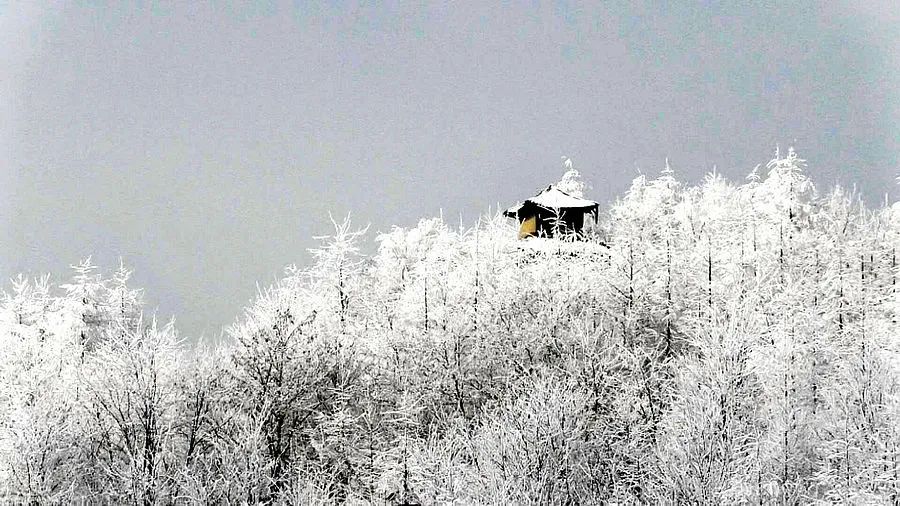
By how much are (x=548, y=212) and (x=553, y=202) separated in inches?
25.5

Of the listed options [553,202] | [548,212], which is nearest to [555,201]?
[553,202]

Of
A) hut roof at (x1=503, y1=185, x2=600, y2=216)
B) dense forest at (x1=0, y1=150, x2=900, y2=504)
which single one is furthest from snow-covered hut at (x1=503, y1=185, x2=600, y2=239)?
dense forest at (x1=0, y1=150, x2=900, y2=504)

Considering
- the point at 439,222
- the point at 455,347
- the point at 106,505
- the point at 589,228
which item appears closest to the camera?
the point at 106,505

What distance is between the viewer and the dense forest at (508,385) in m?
31.5

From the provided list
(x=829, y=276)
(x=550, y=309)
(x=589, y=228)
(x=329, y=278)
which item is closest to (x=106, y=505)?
(x=329, y=278)

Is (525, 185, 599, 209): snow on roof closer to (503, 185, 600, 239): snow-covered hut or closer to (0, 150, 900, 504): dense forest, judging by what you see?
(503, 185, 600, 239): snow-covered hut

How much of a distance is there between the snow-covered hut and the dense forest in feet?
11.1

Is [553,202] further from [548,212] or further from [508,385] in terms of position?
[508,385]

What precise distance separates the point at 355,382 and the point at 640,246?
46.2 ft

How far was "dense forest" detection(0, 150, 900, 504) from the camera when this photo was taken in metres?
31.5

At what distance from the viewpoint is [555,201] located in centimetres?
4653

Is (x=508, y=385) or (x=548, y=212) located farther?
(x=548, y=212)

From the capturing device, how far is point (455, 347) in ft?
123

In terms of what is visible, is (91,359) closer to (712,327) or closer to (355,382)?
(355,382)
